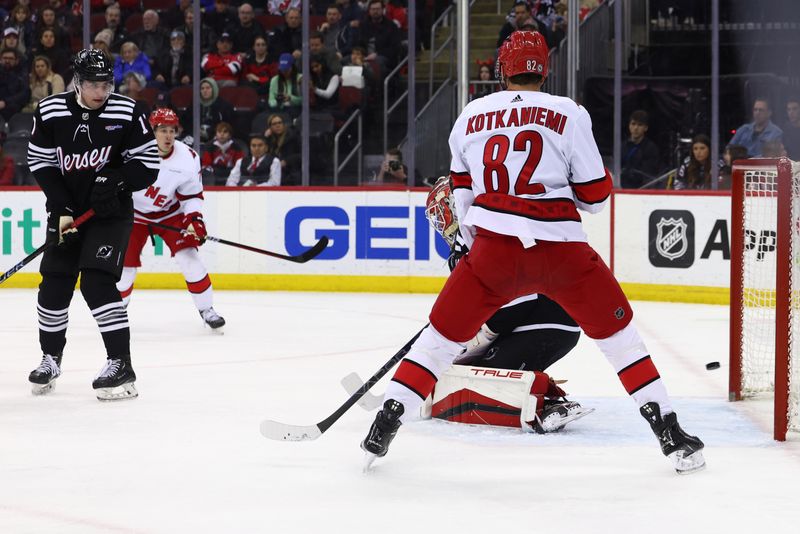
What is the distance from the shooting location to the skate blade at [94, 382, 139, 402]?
14.3 feet

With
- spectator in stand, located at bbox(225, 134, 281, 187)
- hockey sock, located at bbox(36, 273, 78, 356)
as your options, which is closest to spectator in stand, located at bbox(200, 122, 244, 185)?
spectator in stand, located at bbox(225, 134, 281, 187)

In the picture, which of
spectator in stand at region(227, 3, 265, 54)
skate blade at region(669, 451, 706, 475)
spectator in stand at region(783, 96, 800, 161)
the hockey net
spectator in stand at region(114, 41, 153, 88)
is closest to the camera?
skate blade at region(669, 451, 706, 475)

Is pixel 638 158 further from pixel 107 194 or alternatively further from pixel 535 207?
pixel 535 207

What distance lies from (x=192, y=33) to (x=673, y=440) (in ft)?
22.8

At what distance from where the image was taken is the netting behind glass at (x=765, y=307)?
3812 mm

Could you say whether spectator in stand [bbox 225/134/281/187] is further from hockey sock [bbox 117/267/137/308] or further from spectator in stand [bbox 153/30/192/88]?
hockey sock [bbox 117/267/137/308]

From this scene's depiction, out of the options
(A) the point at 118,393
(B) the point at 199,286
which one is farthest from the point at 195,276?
(A) the point at 118,393

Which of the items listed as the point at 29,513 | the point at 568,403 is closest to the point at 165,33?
the point at 568,403

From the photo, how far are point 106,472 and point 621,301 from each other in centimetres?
135

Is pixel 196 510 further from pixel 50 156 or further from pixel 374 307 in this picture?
pixel 374 307

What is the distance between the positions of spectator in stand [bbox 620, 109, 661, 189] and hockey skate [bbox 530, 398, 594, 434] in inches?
180

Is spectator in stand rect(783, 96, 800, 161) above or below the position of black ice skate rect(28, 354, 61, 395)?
above

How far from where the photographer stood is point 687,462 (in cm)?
320

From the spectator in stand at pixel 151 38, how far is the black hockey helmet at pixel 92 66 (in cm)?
557
